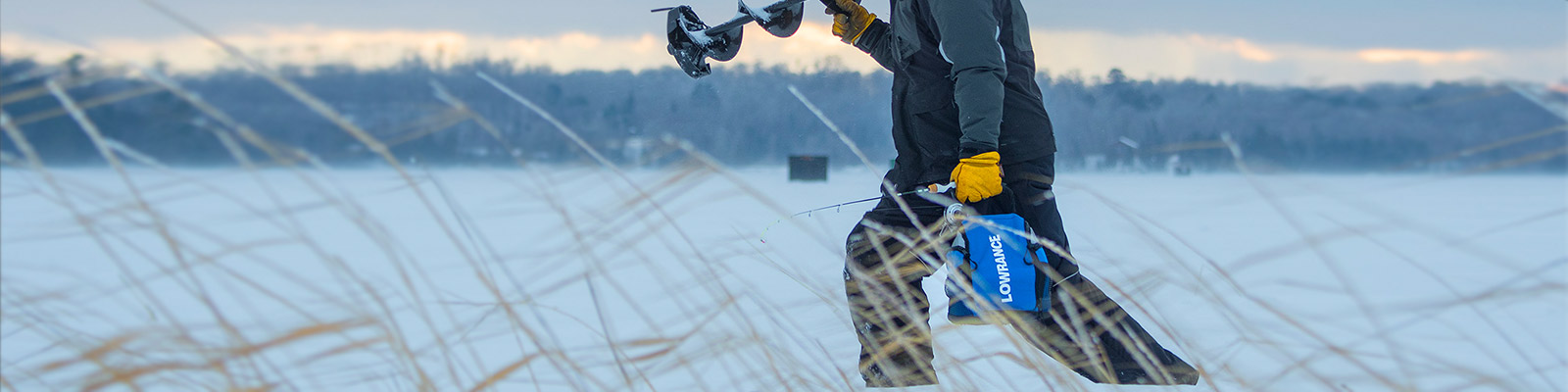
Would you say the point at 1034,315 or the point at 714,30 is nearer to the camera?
the point at 1034,315

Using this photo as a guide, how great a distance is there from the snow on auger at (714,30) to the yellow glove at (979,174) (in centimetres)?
73

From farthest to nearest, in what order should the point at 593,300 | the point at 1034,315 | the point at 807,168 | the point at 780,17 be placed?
the point at 807,168, the point at 780,17, the point at 1034,315, the point at 593,300

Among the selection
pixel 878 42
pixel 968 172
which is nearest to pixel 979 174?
pixel 968 172

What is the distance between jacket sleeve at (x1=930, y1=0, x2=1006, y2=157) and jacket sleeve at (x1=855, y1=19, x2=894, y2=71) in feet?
0.96

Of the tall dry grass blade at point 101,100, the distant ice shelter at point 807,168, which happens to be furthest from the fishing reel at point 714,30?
the distant ice shelter at point 807,168

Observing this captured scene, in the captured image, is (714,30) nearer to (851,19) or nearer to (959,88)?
(851,19)

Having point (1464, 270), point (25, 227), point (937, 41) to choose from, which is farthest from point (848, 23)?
point (1464, 270)

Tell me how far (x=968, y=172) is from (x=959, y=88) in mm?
177

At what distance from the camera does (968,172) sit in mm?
1898

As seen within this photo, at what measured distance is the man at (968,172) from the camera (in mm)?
1902

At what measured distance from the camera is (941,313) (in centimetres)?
286

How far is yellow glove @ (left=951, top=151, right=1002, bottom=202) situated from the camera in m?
1.90

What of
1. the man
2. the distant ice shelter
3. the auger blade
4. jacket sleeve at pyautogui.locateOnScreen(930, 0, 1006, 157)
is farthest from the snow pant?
the distant ice shelter

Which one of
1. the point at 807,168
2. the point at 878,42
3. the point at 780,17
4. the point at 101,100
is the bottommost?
the point at 101,100
